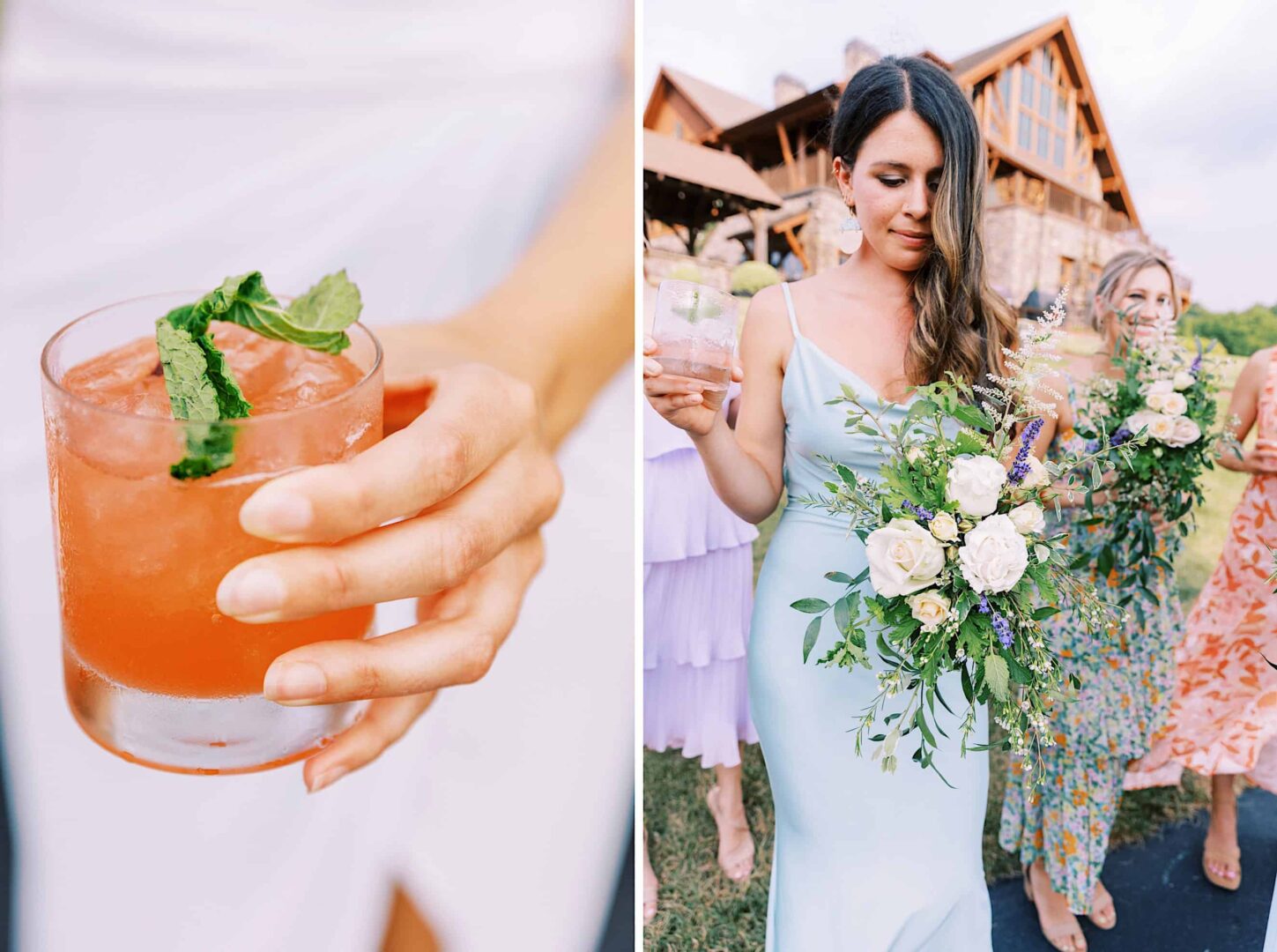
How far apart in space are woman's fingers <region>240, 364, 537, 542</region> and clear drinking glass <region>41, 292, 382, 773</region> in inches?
1.5

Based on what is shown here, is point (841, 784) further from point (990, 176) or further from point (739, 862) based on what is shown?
point (990, 176)

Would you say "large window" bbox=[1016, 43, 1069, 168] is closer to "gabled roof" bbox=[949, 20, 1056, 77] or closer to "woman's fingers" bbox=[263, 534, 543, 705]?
"gabled roof" bbox=[949, 20, 1056, 77]

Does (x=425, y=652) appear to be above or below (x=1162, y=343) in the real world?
below

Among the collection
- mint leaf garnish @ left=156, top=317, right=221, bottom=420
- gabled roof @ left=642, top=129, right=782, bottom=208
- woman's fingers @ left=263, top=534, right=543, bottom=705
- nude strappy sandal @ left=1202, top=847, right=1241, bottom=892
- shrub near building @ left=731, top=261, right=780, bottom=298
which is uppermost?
gabled roof @ left=642, top=129, right=782, bottom=208

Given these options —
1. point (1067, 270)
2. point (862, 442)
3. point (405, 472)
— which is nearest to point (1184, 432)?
point (1067, 270)

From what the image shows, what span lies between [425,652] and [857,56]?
1175mm

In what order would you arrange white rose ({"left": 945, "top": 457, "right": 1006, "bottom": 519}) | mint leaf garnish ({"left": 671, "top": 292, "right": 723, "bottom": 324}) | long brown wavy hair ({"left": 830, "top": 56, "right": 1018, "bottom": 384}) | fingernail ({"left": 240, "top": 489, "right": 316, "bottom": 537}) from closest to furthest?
fingernail ({"left": 240, "top": 489, "right": 316, "bottom": 537}), white rose ({"left": 945, "top": 457, "right": 1006, "bottom": 519}), mint leaf garnish ({"left": 671, "top": 292, "right": 723, "bottom": 324}), long brown wavy hair ({"left": 830, "top": 56, "right": 1018, "bottom": 384})

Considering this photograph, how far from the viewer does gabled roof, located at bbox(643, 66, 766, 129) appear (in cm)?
155

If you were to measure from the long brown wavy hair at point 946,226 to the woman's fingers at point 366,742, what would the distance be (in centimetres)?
104

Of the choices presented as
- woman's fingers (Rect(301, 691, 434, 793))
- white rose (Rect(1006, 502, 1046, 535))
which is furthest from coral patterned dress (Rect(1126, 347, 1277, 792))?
woman's fingers (Rect(301, 691, 434, 793))

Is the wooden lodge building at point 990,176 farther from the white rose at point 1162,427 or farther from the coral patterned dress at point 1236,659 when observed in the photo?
the coral patterned dress at point 1236,659

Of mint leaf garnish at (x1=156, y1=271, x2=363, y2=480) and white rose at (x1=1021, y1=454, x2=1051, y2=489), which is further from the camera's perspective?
white rose at (x1=1021, y1=454, x2=1051, y2=489)

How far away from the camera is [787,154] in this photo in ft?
5.01

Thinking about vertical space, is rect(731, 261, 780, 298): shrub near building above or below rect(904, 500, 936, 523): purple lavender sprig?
above
